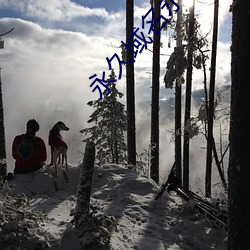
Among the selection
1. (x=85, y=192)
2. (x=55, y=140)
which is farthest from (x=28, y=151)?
(x=85, y=192)

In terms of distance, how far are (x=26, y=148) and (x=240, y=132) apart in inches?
259

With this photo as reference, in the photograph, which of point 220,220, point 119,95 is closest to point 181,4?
point 119,95

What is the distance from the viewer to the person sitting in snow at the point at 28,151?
30.2ft

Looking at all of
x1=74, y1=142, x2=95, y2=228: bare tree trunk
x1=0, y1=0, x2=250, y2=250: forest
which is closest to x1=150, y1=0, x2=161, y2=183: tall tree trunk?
x1=0, y1=0, x2=250, y2=250: forest

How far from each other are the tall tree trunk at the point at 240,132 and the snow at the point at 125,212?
1814 mm

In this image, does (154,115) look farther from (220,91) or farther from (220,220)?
(220,220)

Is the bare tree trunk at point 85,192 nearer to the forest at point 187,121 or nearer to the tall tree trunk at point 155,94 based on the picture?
the forest at point 187,121

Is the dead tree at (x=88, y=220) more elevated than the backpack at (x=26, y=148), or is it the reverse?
the backpack at (x=26, y=148)

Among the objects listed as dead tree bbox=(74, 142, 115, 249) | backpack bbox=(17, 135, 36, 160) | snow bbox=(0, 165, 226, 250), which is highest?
backpack bbox=(17, 135, 36, 160)

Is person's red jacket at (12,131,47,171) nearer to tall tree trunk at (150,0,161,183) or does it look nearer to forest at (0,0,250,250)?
forest at (0,0,250,250)

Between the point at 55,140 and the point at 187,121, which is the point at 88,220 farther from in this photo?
the point at 187,121

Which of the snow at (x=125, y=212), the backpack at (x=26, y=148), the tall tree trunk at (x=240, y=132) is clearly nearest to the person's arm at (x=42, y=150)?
the backpack at (x=26, y=148)

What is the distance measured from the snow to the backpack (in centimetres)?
58

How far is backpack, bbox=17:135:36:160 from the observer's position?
9180 millimetres
